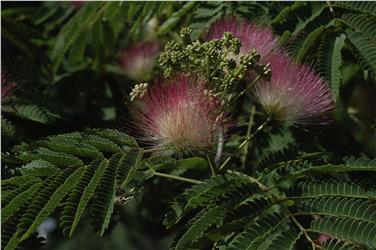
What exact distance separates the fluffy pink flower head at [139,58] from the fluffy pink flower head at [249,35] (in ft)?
3.85

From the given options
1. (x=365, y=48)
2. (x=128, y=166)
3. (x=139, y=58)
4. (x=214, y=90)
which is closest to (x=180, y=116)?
(x=214, y=90)

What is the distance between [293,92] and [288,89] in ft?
0.06

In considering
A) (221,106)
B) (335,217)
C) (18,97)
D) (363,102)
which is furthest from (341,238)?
(363,102)

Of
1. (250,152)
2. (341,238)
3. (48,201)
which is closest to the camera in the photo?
(341,238)

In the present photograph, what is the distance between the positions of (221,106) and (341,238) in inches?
23.6

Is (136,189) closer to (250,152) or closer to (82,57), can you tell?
(250,152)

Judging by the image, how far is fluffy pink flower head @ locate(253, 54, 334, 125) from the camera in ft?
8.04

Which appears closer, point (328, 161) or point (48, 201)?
point (48, 201)

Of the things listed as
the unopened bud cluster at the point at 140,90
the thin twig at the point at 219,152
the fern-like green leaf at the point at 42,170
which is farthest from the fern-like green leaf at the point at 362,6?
the fern-like green leaf at the point at 42,170

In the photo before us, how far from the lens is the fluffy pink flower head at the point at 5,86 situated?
289cm

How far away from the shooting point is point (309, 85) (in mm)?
2445

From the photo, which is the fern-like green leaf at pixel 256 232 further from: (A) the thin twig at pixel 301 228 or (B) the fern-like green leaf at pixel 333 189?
(B) the fern-like green leaf at pixel 333 189

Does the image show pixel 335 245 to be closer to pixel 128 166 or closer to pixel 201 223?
pixel 201 223

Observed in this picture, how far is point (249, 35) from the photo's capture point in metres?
2.58
